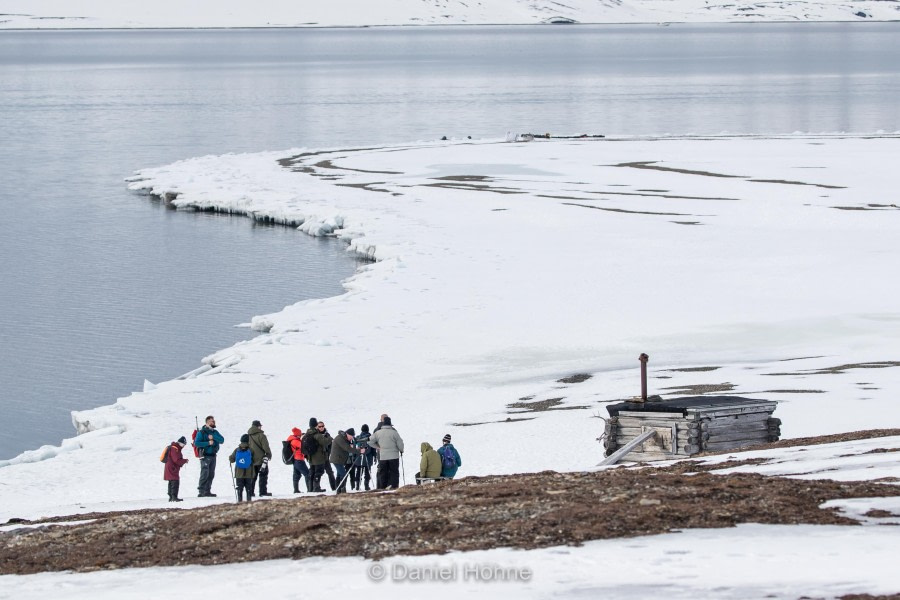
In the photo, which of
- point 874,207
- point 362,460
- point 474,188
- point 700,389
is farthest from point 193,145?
point 362,460

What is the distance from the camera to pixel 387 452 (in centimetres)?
1962

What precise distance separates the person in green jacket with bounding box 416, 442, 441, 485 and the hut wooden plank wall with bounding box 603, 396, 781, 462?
9.46ft

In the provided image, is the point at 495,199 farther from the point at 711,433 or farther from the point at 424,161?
the point at 711,433

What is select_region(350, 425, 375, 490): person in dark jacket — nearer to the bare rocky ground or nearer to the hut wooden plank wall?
the hut wooden plank wall

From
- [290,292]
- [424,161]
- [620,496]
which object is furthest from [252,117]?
[620,496]

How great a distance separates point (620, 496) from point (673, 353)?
14.8 meters

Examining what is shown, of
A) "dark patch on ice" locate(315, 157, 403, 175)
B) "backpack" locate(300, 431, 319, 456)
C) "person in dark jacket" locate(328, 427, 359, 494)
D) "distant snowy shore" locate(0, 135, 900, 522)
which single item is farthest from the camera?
"dark patch on ice" locate(315, 157, 403, 175)

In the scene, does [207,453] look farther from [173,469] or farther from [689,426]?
[689,426]

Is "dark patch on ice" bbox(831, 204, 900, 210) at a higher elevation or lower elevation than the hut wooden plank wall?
higher

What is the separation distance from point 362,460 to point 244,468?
1974 mm

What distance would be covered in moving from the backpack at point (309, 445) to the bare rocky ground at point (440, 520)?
358 centimetres

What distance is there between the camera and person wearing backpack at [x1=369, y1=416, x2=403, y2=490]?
19562 millimetres

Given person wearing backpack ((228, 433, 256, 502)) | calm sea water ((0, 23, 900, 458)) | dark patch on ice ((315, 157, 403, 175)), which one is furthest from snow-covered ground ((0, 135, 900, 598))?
dark patch on ice ((315, 157, 403, 175))

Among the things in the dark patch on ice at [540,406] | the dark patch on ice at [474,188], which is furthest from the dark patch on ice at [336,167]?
the dark patch on ice at [540,406]
